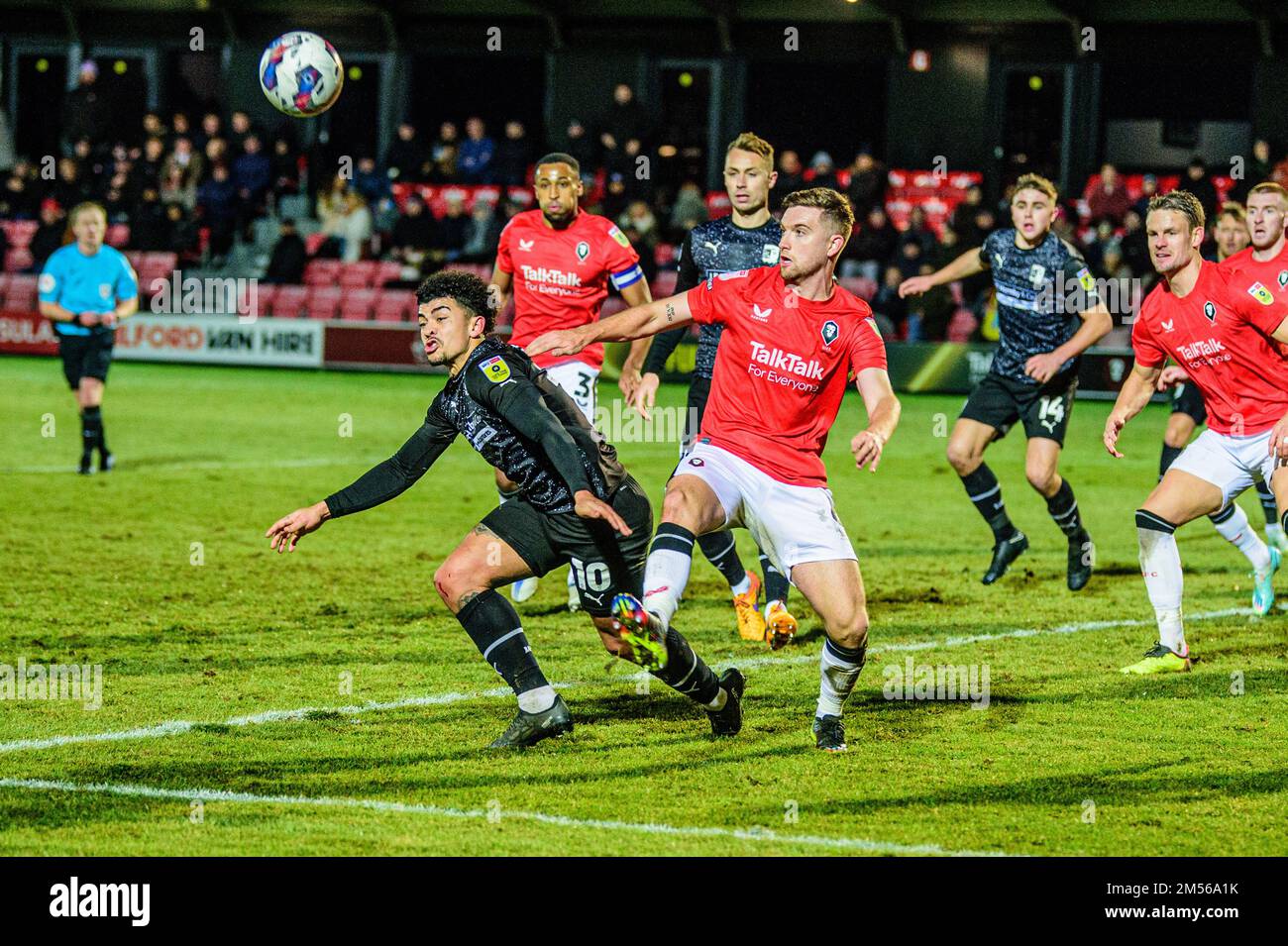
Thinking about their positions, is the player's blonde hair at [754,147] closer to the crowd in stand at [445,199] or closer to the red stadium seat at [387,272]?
the crowd in stand at [445,199]

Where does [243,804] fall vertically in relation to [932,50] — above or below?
below

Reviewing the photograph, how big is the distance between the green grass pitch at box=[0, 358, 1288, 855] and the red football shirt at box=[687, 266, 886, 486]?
1153 mm

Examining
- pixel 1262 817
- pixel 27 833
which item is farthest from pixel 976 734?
pixel 27 833

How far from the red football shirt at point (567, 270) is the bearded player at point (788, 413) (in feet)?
10.6

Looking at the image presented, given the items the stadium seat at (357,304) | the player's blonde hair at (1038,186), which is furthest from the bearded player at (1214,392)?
the stadium seat at (357,304)

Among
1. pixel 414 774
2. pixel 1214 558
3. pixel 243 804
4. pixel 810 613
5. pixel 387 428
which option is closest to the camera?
pixel 243 804

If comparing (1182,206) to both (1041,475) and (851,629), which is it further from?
(851,629)

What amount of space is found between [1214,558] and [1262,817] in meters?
6.26

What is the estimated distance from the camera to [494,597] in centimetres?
653

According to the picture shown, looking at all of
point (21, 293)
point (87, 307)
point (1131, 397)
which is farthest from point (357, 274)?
point (1131, 397)

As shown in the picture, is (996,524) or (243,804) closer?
(243,804)

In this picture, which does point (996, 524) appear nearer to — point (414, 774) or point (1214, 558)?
point (1214, 558)

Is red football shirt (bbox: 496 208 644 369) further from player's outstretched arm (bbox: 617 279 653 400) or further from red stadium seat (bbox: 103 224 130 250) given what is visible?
red stadium seat (bbox: 103 224 130 250)

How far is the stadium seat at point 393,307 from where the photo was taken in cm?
2631
